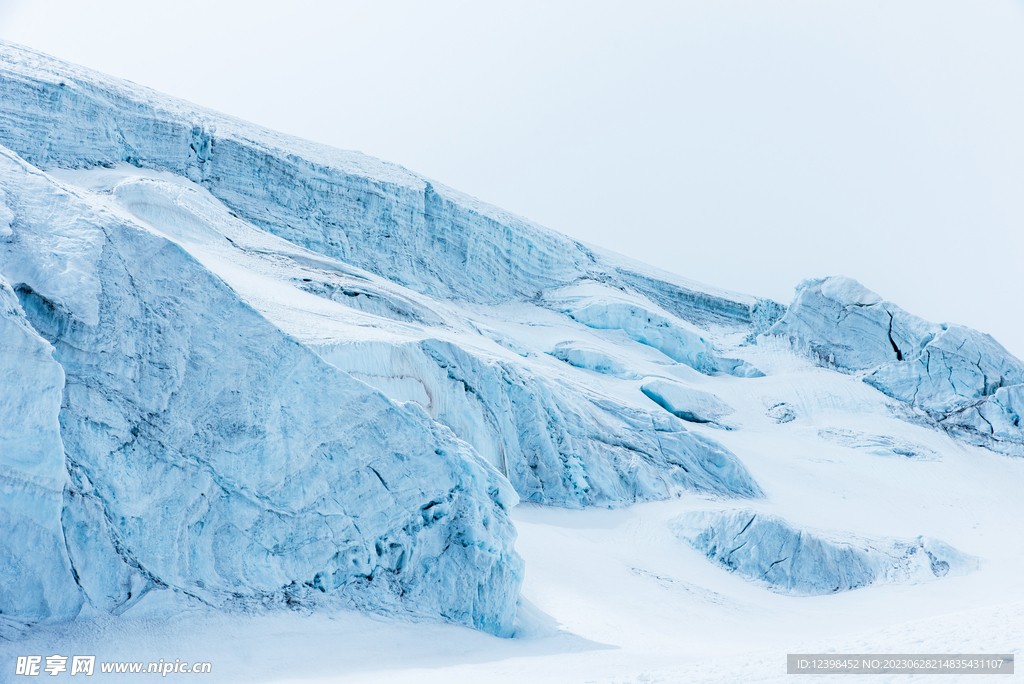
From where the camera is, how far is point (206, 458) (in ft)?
18.9

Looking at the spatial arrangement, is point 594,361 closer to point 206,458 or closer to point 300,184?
point 300,184

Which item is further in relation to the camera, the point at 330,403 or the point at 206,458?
the point at 330,403

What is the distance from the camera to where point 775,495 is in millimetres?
13383

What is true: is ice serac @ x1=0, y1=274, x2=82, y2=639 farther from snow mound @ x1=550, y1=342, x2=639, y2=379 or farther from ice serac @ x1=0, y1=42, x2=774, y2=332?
snow mound @ x1=550, y1=342, x2=639, y2=379

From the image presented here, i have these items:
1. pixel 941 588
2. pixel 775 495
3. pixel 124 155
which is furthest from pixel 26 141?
pixel 941 588

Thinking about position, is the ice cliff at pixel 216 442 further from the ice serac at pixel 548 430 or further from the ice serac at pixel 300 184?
the ice serac at pixel 300 184

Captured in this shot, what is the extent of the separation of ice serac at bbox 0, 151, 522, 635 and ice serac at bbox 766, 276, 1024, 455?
68.7ft

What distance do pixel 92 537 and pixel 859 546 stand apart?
1083 cm

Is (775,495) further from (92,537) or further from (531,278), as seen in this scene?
(531,278)

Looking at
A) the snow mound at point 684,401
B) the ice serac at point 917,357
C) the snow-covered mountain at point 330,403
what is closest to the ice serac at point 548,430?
the snow-covered mountain at point 330,403

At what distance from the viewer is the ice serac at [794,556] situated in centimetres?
1019

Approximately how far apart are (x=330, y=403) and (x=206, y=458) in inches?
45.9

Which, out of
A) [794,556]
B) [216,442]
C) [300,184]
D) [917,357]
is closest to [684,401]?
[794,556]

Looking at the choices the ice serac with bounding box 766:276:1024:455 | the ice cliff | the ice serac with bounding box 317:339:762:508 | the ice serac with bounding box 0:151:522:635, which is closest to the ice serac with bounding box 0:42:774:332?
the ice serac with bounding box 766:276:1024:455
